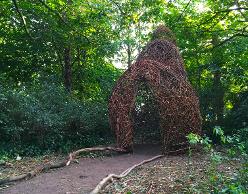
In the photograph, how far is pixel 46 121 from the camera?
344 inches

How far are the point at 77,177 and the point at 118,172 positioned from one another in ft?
2.71

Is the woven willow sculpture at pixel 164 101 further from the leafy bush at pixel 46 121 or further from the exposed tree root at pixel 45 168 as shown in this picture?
the leafy bush at pixel 46 121

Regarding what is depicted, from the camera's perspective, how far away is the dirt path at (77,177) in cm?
522

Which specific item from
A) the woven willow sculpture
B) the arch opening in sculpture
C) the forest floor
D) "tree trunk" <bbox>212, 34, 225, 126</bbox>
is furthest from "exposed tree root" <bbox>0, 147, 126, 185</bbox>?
"tree trunk" <bbox>212, 34, 225, 126</bbox>

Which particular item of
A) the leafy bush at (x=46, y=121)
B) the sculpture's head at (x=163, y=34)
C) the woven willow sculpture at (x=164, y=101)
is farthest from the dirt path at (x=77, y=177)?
the sculpture's head at (x=163, y=34)

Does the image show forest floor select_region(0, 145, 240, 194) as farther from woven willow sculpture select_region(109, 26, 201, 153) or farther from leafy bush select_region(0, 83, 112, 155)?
leafy bush select_region(0, 83, 112, 155)

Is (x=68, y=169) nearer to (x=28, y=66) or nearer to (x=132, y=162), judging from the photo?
(x=132, y=162)

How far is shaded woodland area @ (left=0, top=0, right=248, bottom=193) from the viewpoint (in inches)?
358

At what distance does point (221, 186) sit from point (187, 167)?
170 centimetres

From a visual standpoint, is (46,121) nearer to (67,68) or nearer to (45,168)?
(45,168)

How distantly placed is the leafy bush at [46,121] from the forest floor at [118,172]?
105cm

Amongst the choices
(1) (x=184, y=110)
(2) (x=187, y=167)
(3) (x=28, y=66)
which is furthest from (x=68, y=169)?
(3) (x=28, y=66)

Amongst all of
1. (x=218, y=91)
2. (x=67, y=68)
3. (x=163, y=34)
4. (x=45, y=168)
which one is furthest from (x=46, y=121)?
(x=218, y=91)

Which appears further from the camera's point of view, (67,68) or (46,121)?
(67,68)
